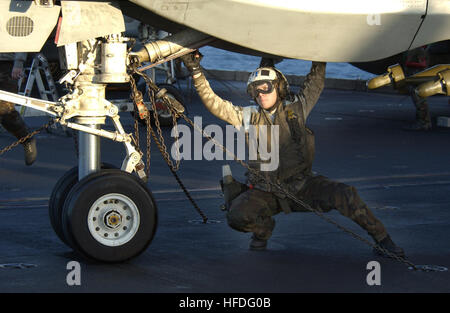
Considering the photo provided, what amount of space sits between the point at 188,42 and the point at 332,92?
1718 centimetres

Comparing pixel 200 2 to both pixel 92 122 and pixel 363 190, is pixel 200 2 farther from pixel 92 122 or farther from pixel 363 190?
pixel 363 190

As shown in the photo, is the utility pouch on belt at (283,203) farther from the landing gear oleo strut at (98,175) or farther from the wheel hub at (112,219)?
the wheel hub at (112,219)

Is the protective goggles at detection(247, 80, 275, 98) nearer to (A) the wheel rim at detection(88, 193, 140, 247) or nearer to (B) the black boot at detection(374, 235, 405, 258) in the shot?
(A) the wheel rim at detection(88, 193, 140, 247)

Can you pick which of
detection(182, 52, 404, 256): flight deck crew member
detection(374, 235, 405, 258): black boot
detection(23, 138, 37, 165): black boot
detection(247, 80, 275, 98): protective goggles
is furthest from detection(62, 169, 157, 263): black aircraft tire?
detection(23, 138, 37, 165): black boot

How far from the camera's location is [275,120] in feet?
23.2

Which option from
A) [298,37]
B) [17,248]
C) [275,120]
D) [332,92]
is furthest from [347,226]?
[332,92]

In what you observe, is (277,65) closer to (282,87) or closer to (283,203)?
(282,87)

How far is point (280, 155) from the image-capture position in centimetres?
707

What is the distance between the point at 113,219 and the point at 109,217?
3 cm

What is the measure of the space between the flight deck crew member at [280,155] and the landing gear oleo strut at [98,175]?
0.61m

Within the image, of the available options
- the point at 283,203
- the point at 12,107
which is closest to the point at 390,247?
the point at 283,203

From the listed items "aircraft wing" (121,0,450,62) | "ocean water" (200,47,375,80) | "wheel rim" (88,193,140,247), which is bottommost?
"wheel rim" (88,193,140,247)

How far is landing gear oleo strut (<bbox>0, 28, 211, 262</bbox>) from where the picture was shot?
21.3 ft
